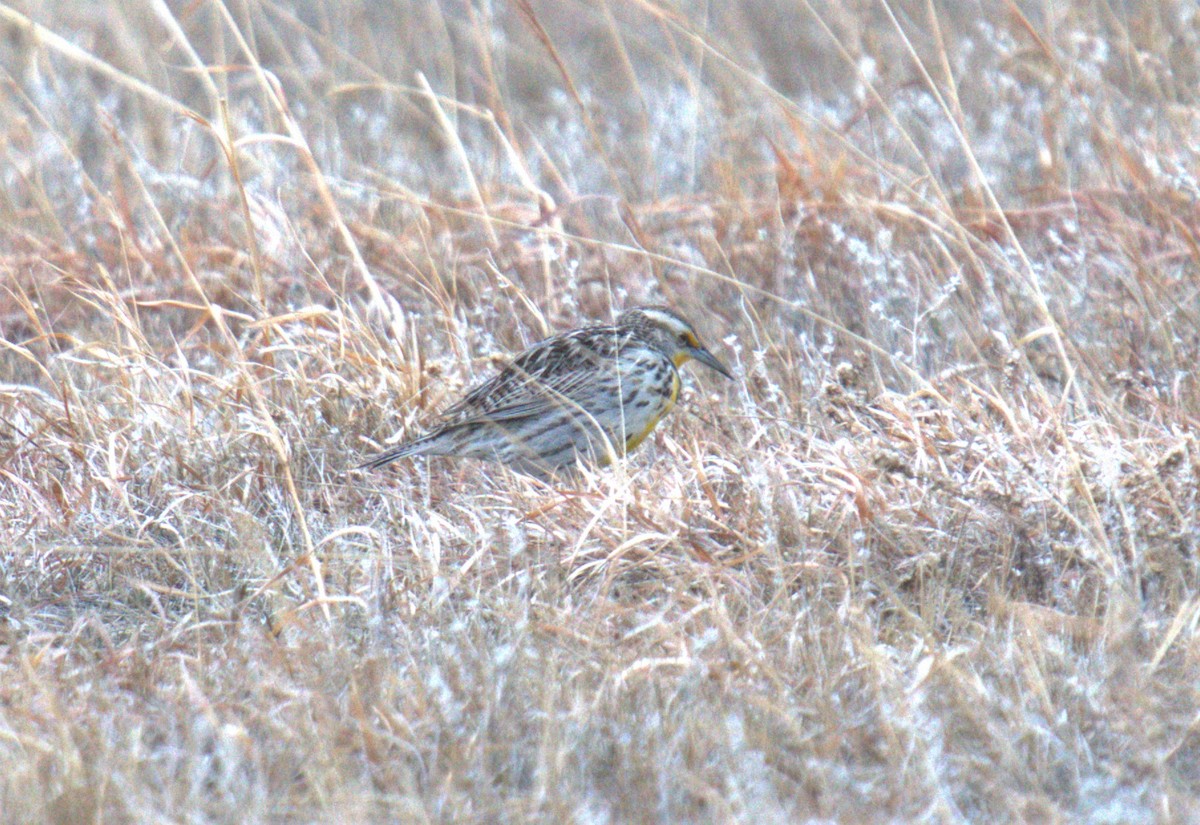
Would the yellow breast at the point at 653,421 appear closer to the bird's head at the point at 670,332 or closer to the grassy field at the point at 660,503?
the grassy field at the point at 660,503

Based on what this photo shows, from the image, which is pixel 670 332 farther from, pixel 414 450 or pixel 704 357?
pixel 414 450

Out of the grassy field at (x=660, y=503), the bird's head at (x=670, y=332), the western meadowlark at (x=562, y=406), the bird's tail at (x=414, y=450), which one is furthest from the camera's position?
the bird's head at (x=670, y=332)

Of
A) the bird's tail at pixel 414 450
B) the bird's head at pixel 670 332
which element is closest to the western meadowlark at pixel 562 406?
the bird's tail at pixel 414 450

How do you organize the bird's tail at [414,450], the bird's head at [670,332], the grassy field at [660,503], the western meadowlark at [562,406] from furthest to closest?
the bird's head at [670,332], the western meadowlark at [562,406], the bird's tail at [414,450], the grassy field at [660,503]

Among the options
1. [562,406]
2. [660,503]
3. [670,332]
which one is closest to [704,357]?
[670,332]

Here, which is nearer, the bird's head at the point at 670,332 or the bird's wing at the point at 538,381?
the bird's wing at the point at 538,381
